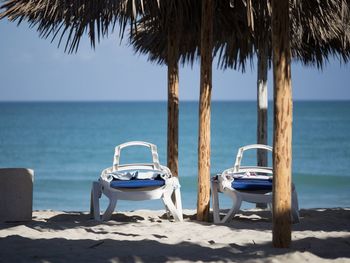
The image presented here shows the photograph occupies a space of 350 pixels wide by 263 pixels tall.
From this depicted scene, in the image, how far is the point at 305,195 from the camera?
50.1ft

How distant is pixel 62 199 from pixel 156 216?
779cm

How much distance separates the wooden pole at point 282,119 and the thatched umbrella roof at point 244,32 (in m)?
1.43

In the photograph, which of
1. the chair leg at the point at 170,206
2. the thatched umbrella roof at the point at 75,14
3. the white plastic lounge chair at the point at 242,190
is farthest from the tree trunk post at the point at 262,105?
the chair leg at the point at 170,206

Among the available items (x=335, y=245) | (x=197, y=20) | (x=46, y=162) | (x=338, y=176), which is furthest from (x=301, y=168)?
(x=335, y=245)

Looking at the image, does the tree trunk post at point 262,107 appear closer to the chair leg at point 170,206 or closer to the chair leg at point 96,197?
the chair leg at point 170,206

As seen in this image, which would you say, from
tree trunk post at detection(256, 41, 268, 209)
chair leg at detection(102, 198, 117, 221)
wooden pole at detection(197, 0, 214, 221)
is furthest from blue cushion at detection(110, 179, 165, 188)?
tree trunk post at detection(256, 41, 268, 209)

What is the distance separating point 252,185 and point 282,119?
1547 millimetres

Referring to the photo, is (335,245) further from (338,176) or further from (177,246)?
(338,176)

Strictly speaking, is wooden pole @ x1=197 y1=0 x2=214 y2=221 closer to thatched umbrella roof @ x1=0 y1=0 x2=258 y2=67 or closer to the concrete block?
thatched umbrella roof @ x1=0 y1=0 x2=258 y2=67

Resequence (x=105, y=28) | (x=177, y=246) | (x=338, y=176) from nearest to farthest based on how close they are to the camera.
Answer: (x=177, y=246) → (x=105, y=28) → (x=338, y=176)

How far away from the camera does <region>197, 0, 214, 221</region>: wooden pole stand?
612 centimetres

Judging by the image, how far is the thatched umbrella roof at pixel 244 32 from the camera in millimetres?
6520

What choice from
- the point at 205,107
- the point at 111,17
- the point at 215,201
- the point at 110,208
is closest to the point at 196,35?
the point at 205,107

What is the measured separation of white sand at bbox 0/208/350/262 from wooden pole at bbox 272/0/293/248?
28 cm
